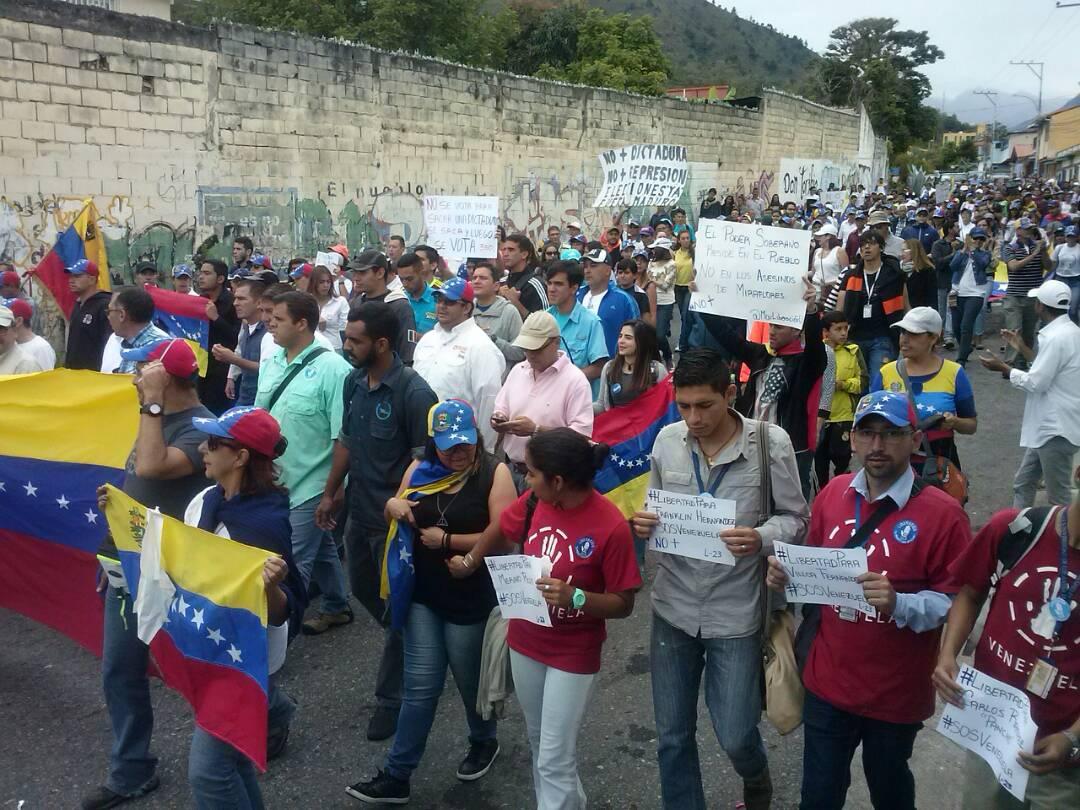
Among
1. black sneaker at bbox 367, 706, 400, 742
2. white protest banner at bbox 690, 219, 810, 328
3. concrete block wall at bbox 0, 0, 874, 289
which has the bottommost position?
black sneaker at bbox 367, 706, 400, 742

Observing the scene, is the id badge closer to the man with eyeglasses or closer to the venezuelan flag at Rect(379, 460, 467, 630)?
the man with eyeglasses

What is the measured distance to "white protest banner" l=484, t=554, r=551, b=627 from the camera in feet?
10.5

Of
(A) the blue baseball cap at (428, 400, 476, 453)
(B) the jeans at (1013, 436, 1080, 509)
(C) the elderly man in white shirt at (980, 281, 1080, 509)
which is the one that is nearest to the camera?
(A) the blue baseball cap at (428, 400, 476, 453)

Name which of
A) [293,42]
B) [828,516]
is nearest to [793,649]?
[828,516]

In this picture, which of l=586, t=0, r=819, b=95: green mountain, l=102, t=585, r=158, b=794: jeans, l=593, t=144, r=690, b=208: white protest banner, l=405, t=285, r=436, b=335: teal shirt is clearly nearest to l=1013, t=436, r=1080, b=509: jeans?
l=405, t=285, r=436, b=335: teal shirt

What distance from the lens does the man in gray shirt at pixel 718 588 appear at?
327 centimetres

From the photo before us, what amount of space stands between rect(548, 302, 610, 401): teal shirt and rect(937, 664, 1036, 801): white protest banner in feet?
12.6

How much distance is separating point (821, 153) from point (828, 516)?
36.2 metres

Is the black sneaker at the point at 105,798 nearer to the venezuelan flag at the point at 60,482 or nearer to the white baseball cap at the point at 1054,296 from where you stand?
the venezuelan flag at the point at 60,482

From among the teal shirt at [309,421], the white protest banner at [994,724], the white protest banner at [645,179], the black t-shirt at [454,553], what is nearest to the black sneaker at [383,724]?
the black t-shirt at [454,553]

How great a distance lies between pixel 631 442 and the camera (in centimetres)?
527

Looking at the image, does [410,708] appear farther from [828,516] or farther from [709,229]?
[709,229]

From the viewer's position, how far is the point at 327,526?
4918 mm

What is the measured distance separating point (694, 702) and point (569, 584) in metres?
0.69
